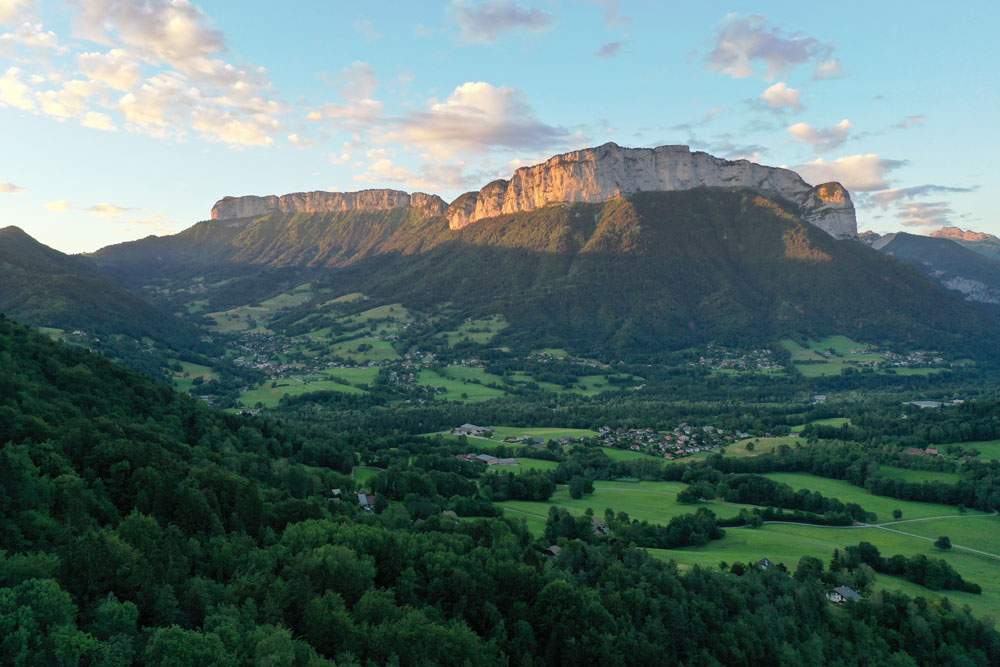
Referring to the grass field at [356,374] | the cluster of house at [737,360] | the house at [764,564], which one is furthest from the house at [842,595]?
the cluster of house at [737,360]

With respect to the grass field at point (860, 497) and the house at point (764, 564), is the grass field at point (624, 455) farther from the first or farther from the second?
the house at point (764, 564)

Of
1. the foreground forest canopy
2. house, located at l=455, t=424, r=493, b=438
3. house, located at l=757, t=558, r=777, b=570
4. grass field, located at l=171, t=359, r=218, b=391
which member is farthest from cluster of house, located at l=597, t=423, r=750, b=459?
grass field, located at l=171, t=359, r=218, b=391

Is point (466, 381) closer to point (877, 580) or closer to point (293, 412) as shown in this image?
point (293, 412)

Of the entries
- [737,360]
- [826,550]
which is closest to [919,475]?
[826,550]

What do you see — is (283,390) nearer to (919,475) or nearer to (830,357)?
(919,475)

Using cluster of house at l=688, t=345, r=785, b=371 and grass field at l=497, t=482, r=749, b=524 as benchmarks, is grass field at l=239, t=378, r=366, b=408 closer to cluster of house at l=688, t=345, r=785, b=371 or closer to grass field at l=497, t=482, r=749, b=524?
grass field at l=497, t=482, r=749, b=524

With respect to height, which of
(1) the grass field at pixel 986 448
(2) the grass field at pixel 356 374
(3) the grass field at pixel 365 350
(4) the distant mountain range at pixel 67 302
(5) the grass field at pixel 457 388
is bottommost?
(1) the grass field at pixel 986 448
